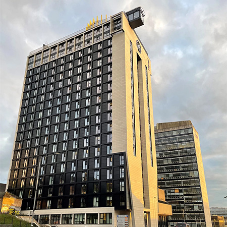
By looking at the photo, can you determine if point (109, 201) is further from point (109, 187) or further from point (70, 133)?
point (70, 133)

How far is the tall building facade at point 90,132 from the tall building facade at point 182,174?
5324 cm

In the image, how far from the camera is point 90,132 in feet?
253

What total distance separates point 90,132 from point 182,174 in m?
78.2

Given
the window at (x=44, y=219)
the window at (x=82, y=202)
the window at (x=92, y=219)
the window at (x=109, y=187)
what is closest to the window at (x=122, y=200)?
the window at (x=109, y=187)

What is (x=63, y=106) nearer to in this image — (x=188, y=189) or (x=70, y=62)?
(x=70, y=62)

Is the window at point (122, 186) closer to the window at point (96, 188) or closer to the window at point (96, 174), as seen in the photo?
the window at point (96, 188)

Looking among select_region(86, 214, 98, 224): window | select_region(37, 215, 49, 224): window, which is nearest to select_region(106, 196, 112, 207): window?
select_region(86, 214, 98, 224): window

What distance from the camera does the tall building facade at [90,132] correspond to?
68312 millimetres

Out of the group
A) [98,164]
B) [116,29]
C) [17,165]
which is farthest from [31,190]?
[116,29]

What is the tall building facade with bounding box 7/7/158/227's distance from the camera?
224 feet

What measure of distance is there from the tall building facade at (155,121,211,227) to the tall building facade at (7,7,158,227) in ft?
175

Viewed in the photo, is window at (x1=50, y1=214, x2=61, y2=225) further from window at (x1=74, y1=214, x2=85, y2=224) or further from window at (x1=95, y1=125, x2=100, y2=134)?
window at (x1=95, y1=125, x2=100, y2=134)

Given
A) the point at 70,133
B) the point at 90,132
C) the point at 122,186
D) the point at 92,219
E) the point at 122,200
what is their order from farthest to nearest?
the point at 70,133 → the point at 90,132 → the point at 92,219 → the point at 122,186 → the point at 122,200

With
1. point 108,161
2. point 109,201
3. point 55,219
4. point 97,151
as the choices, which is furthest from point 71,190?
point 108,161
